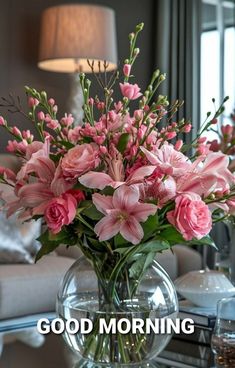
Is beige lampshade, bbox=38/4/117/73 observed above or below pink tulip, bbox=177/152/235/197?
above

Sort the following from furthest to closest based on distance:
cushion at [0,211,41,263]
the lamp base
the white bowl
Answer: the lamp base → cushion at [0,211,41,263] → the white bowl

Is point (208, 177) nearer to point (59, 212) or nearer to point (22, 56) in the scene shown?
point (59, 212)

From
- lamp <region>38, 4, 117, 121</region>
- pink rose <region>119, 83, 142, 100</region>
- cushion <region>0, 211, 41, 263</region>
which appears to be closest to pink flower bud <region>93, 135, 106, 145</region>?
pink rose <region>119, 83, 142, 100</region>

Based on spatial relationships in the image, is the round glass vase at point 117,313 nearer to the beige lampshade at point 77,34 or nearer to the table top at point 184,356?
the table top at point 184,356

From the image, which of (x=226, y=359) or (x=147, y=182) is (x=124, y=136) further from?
(x=226, y=359)

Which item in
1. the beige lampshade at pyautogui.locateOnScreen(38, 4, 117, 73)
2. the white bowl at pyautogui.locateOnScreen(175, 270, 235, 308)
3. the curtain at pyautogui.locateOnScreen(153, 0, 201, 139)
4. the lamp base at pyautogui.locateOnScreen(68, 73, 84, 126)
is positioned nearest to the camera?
the white bowl at pyautogui.locateOnScreen(175, 270, 235, 308)

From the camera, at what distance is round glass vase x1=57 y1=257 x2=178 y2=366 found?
1.22 m

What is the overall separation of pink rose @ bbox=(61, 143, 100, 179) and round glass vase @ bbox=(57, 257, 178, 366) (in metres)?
0.23

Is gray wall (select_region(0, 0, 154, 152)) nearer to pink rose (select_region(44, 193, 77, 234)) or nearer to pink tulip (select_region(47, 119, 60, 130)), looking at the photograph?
pink tulip (select_region(47, 119, 60, 130))

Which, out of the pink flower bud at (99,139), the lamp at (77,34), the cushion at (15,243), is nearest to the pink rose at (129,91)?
the pink flower bud at (99,139)

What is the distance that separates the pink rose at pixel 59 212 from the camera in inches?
42.5

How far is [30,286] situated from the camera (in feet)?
9.00

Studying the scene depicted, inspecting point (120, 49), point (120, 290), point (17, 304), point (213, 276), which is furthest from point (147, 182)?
point (120, 49)

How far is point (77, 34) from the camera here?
150 inches
